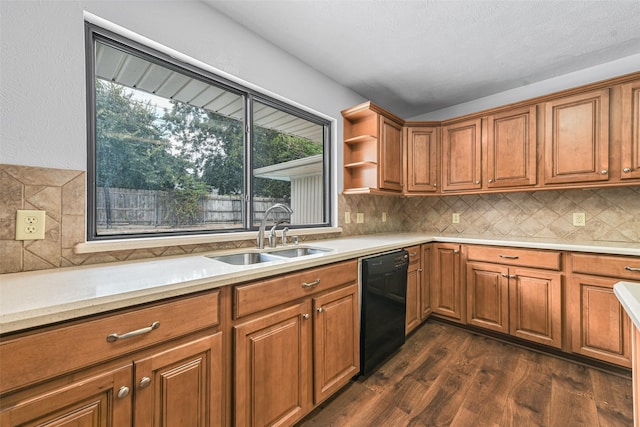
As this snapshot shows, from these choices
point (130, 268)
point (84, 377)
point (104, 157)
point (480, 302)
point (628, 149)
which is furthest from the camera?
point (480, 302)

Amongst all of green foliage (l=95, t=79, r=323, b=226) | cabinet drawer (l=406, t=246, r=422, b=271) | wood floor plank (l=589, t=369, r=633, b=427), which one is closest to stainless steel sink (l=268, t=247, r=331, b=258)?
green foliage (l=95, t=79, r=323, b=226)

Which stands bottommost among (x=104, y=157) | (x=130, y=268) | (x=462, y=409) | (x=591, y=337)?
(x=462, y=409)

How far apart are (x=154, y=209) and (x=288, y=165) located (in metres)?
1.11

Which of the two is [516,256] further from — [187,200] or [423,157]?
[187,200]

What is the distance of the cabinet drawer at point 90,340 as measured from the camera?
0.67 m

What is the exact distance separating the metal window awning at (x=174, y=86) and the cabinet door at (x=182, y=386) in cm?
144

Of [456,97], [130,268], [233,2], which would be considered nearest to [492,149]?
[456,97]

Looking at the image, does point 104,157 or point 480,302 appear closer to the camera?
point 104,157

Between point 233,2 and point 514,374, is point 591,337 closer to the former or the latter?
point 514,374

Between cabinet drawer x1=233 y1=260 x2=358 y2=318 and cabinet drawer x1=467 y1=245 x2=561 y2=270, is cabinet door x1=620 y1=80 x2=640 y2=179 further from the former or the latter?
cabinet drawer x1=233 y1=260 x2=358 y2=318

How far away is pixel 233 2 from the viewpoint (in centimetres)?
166

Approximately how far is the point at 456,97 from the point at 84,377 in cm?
364

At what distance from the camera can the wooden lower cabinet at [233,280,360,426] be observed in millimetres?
1168

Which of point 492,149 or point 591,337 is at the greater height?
point 492,149
